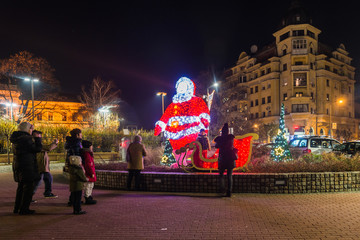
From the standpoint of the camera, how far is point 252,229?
16.1 ft

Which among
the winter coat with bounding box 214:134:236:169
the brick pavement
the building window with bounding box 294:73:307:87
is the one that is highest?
the building window with bounding box 294:73:307:87

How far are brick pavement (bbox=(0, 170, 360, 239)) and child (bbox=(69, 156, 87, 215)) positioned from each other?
253 mm

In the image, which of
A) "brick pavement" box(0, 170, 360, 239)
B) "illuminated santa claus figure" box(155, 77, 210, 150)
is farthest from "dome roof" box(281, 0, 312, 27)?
"brick pavement" box(0, 170, 360, 239)

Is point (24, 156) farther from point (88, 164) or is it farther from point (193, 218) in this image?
point (193, 218)

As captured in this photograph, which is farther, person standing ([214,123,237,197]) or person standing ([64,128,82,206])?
person standing ([214,123,237,197])

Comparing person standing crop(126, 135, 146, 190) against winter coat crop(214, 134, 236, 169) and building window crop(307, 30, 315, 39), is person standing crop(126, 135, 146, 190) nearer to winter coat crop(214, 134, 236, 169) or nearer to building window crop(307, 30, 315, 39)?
winter coat crop(214, 134, 236, 169)

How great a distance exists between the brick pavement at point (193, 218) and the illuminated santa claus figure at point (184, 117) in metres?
2.91

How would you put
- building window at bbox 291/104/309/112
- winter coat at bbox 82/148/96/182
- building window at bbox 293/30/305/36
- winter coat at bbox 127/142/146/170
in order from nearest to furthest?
winter coat at bbox 82/148/96/182
winter coat at bbox 127/142/146/170
building window at bbox 291/104/309/112
building window at bbox 293/30/305/36

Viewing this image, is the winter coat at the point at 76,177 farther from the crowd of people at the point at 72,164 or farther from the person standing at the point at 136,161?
the person standing at the point at 136,161

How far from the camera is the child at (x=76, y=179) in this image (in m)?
5.89

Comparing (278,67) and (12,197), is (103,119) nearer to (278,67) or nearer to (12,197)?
(12,197)

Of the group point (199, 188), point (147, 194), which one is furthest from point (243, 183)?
point (147, 194)

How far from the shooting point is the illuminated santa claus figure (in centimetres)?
1012

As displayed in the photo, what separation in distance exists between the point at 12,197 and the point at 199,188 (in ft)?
17.0
